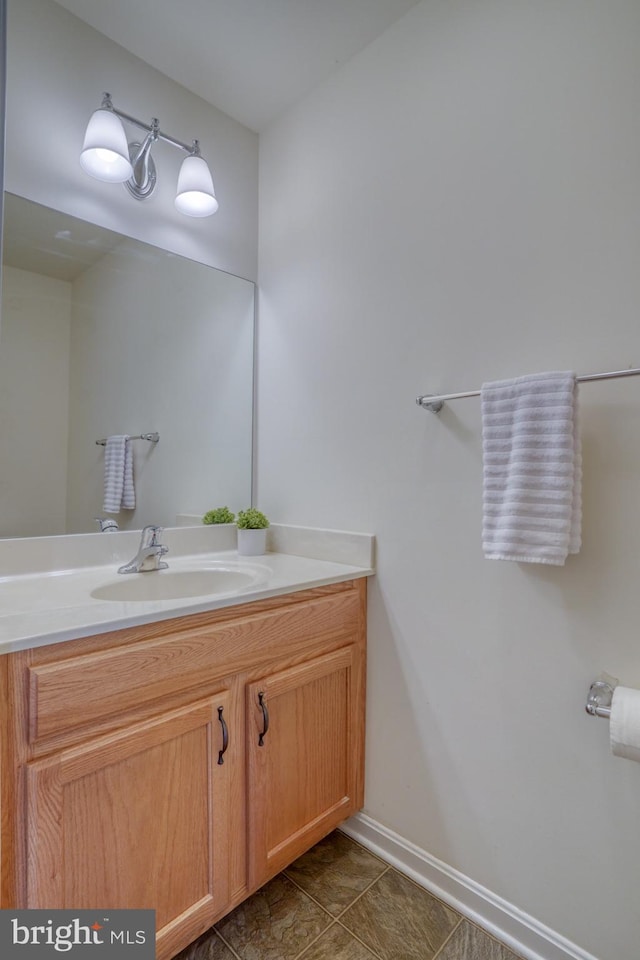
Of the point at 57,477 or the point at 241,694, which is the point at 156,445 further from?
the point at 241,694

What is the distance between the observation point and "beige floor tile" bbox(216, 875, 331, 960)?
1129mm

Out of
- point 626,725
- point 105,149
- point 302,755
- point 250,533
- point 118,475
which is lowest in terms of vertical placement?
point 302,755

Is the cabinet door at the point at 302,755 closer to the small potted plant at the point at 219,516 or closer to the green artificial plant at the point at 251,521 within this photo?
the green artificial plant at the point at 251,521

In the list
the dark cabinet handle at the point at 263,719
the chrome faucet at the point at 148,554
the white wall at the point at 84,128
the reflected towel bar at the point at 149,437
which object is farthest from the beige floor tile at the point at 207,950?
the white wall at the point at 84,128

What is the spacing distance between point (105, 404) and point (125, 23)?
45.5 inches

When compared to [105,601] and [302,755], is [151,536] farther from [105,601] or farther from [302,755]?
[302,755]

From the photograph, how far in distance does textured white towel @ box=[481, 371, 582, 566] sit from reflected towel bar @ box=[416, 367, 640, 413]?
4cm

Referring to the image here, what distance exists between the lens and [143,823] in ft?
3.19

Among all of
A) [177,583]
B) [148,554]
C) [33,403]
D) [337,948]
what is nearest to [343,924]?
[337,948]

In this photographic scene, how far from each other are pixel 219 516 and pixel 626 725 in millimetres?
1354

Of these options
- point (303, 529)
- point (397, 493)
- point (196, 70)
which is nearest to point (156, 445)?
point (303, 529)

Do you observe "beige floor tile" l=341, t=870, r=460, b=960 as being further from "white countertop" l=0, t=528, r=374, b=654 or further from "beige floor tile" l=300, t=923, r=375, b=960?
"white countertop" l=0, t=528, r=374, b=654

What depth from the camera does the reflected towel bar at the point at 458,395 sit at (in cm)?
95

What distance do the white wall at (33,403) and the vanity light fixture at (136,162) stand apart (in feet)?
Result: 1.24
